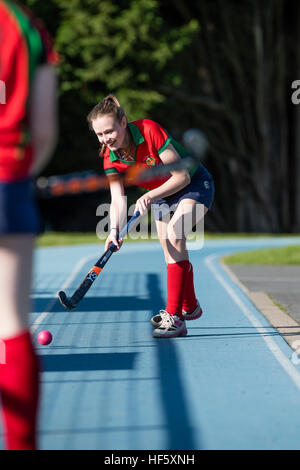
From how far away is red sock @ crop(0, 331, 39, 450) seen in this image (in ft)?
9.13

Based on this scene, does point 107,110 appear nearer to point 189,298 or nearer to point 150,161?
point 150,161

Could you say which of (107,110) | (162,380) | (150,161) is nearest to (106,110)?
(107,110)

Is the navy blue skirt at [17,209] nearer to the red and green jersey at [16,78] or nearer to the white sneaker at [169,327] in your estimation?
the red and green jersey at [16,78]

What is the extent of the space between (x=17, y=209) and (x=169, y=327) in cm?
349

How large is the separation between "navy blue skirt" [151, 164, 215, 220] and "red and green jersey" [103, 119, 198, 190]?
46 cm

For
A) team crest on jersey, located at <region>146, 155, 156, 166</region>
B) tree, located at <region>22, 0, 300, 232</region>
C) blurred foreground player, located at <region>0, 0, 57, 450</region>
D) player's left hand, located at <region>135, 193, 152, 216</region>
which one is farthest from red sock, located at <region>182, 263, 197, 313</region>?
tree, located at <region>22, 0, 300, 232</region>

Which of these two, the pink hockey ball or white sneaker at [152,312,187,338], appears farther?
white sneaker at [152,312,187,338]

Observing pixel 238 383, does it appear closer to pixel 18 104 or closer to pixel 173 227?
pixel 173 227

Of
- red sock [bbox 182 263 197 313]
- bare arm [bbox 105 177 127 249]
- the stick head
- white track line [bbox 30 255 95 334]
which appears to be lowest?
white track line [bbox 30 255 95 334]

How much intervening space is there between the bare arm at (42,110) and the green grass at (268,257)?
36.9ft

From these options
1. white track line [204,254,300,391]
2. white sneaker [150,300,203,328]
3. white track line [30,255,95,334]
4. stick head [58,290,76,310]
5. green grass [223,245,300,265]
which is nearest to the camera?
white track line [204,254,300,391]

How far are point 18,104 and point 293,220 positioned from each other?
29.5m

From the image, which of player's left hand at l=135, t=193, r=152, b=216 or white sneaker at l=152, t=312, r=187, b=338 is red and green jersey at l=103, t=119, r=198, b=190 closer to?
player's left hand at l=135, t=193, r=152, b=216

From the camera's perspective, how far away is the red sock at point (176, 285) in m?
6.02
